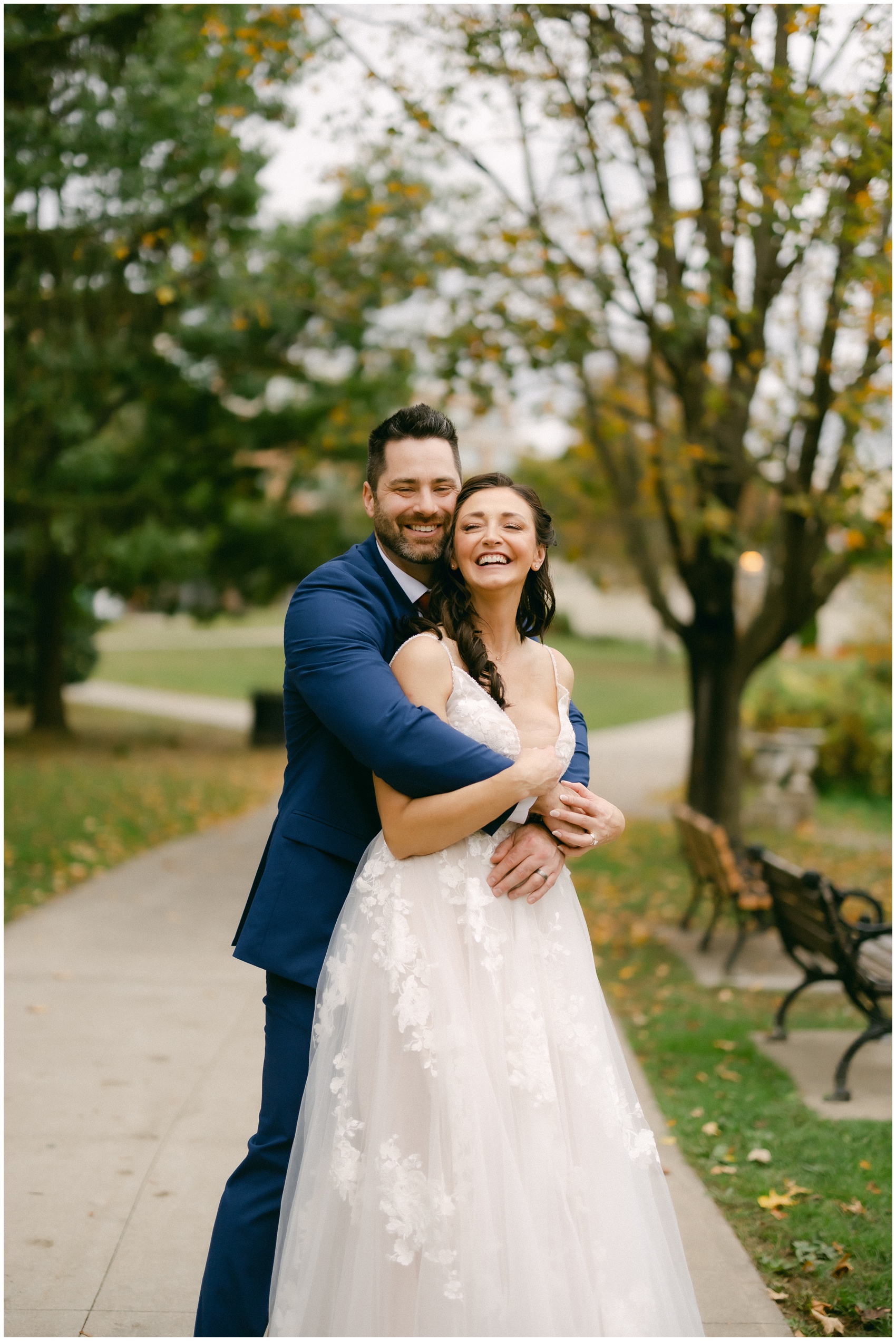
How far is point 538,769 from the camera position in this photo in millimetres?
2648

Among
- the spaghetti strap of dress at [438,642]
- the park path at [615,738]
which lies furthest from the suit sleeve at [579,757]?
the park path at [615,738]

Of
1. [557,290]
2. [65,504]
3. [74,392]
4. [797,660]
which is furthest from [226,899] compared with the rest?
[797,660]

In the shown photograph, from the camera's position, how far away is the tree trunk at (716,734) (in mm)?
10461

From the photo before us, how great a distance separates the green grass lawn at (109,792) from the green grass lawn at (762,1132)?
15.1 ft

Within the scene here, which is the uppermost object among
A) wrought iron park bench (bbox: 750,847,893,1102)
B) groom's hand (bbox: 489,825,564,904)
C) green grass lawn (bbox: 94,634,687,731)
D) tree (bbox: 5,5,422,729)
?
tree (bbox: 5,5,422,729)

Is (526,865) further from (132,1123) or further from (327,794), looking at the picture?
(132,1123)

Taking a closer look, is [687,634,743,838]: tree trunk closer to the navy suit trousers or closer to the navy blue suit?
the navy blue suit

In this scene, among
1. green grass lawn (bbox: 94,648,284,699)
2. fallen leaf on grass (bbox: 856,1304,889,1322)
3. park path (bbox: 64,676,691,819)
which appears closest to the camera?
fallen leaf on grass (bbox: 856,1304,889,1322)

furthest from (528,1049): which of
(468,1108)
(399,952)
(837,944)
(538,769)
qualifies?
(837,944)

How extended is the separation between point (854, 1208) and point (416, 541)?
10.3 feet

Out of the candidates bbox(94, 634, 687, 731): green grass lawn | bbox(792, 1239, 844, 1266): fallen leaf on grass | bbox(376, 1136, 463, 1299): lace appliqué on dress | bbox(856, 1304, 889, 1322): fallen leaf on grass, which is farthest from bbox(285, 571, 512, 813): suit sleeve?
bbox(94, 634, 687, 731): green grass lawn

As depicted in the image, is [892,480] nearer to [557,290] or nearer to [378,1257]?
[557,290]

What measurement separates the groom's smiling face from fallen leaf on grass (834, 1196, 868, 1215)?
9.95 ft

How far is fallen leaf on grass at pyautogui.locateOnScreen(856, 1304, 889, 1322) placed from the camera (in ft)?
11.8
